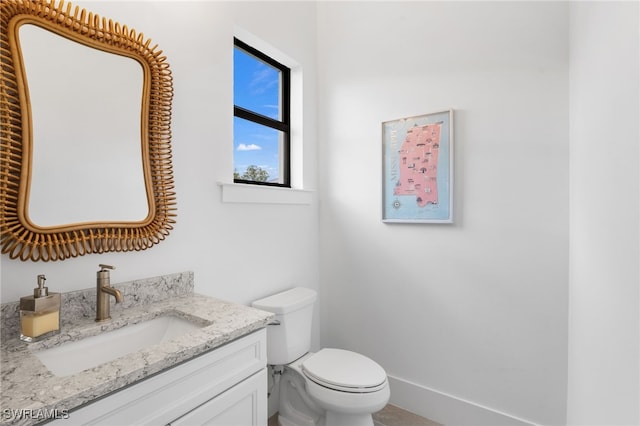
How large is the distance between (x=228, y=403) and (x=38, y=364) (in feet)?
1.70

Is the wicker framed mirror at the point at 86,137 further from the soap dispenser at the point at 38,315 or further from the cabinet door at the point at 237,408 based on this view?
the cabinet door at the point at 237,408

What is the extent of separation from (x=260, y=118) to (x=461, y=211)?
134 cm

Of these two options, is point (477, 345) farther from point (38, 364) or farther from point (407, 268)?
point (38, 364)

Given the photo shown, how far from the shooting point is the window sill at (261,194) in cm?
161

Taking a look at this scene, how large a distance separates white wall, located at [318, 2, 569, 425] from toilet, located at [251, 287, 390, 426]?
0.49 meters

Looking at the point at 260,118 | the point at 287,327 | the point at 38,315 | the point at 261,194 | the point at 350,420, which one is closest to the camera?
the point at 38,315

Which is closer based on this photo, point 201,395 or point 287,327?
point 201,395

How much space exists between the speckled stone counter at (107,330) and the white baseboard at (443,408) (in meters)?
1.32

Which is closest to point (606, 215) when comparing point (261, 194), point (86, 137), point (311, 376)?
point (311, 376)

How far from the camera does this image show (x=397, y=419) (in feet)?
6.23

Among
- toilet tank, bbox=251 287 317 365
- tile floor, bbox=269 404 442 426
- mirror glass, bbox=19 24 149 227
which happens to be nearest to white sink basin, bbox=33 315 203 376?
mirror glass, bbox=19 24 149 227

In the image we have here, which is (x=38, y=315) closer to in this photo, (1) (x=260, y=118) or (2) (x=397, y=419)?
(1) (x=260, y=118)

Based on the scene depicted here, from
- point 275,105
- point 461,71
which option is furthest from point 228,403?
point 461,71

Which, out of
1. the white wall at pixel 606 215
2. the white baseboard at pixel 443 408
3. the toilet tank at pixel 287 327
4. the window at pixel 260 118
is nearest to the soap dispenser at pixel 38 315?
the toilet tank at pixel 287 327
